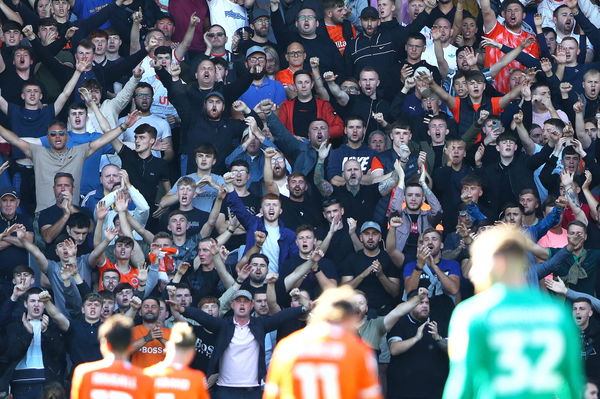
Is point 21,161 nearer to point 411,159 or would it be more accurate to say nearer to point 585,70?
point 411,159

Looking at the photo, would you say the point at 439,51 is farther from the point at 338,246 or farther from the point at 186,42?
the point at 338,246

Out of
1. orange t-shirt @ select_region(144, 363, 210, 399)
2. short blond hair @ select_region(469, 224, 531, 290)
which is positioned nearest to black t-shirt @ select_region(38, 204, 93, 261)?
orange t-shirt @ select_region(144, 363, 210, 399)

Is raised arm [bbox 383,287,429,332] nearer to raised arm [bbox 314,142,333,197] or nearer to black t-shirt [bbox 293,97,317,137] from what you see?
raised arm [bbox 314,142,333,197]

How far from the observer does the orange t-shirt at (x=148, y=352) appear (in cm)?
1532

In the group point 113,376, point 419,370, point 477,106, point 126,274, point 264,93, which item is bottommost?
point 419,370

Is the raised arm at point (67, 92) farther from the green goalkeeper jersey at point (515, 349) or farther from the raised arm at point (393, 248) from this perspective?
the green goalkeeper jersey at point (515, 349)

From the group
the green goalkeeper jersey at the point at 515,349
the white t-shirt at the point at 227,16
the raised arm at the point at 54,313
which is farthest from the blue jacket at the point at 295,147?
the green goalkeeper jersey at the point at 515,349

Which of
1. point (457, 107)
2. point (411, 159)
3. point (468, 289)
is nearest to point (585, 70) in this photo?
point (457, 107)

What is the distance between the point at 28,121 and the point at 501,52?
6.88m

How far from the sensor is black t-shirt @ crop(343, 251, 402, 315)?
54.3 feet

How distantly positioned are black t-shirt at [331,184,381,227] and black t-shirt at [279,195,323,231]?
0.34 meters

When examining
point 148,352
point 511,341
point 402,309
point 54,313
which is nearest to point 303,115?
point 402,309

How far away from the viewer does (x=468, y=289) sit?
16.4 m

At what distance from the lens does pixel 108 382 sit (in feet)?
31.5
